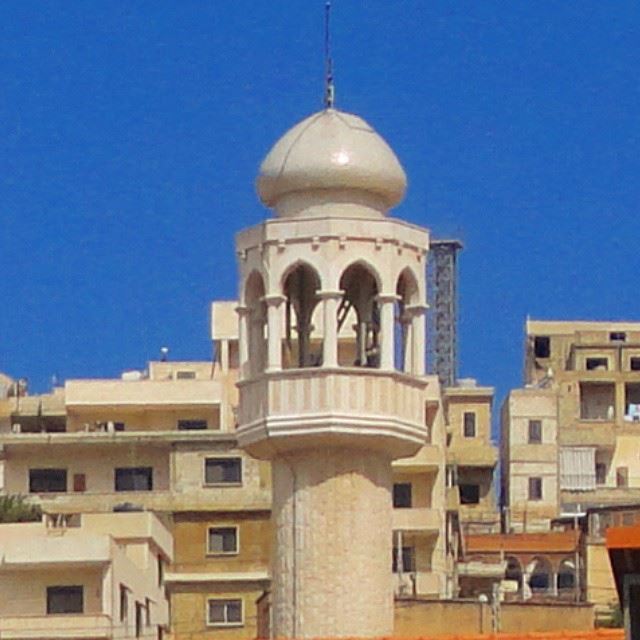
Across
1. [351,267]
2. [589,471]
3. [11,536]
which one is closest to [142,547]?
[11,536]

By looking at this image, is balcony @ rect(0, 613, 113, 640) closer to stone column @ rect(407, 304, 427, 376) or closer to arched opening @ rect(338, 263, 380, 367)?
arched opening @ rect(338, 263, 380, 367)

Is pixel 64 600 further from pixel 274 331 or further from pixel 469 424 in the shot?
pixel 469 424

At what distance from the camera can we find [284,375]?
133 feet

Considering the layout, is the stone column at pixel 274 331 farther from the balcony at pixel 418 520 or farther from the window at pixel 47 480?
the window at pixel 47 480

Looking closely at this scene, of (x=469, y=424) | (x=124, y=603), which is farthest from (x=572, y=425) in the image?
(x=124, y=603)

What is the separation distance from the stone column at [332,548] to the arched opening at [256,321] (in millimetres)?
1614

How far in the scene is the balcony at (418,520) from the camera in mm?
78750

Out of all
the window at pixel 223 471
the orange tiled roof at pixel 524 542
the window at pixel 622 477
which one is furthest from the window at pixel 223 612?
the window at pixel 622 477

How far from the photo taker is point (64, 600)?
226 ft

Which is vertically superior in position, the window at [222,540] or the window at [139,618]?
the window at [222,540]

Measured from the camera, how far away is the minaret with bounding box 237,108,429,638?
3981cm

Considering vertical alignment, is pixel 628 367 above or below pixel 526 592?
above

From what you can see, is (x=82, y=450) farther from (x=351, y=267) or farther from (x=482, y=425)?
(x=351, y=267)

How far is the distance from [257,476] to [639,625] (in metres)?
50.5
